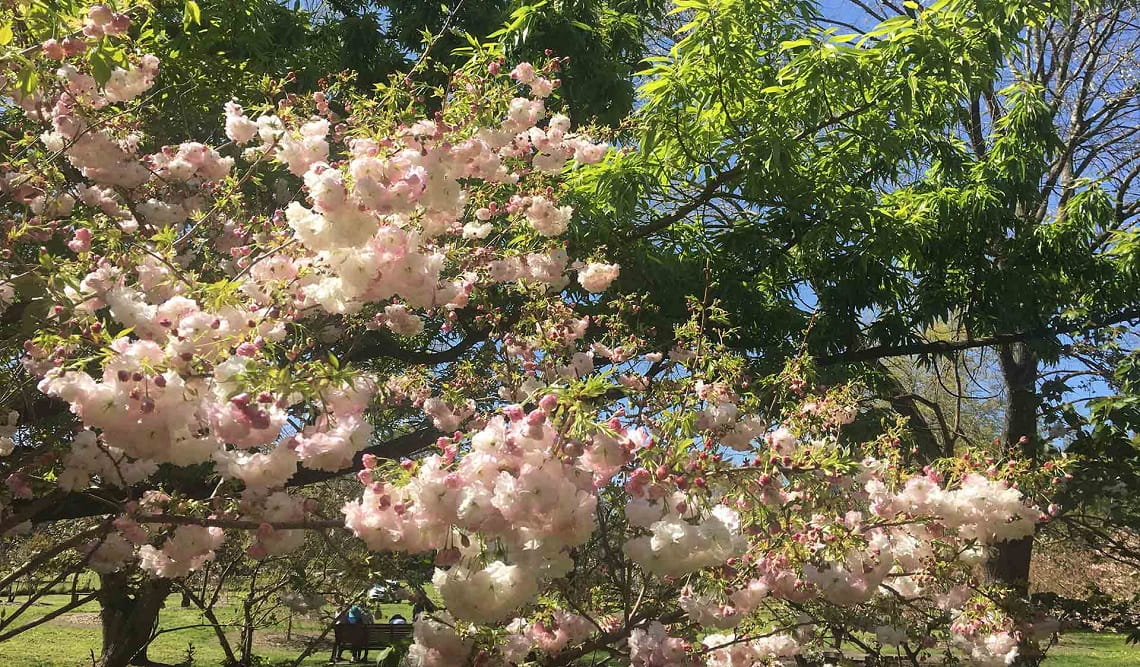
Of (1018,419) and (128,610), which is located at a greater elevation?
(1018,419)

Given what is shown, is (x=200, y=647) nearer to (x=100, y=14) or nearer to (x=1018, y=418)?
(x=1018, y=418)

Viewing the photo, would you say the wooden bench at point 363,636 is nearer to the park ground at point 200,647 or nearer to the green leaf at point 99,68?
the park ground at point 200,647

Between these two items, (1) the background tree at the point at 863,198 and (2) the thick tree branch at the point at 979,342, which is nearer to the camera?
(1) the background tree at the point at 863,198

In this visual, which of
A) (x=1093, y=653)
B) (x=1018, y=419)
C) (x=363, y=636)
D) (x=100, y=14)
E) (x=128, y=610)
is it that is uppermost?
(x=1018, y=419)

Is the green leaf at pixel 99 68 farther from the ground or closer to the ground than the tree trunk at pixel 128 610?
farther from the ground

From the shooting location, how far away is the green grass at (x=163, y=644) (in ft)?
40.3

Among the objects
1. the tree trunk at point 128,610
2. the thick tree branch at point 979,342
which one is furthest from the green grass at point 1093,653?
the tree trunk at point 128,610

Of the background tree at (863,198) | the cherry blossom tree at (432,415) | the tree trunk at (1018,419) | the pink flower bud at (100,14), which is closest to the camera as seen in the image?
the cherry blossom tree at (432,415)

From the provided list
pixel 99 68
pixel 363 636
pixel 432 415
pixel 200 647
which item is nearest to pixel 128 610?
pixel 363 636

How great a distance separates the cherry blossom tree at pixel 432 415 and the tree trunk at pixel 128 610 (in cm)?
20

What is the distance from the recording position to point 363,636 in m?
12.2

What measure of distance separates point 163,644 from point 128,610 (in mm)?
6672

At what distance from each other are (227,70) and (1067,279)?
7850 mm

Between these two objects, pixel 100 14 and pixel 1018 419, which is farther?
pixel 1018 419
